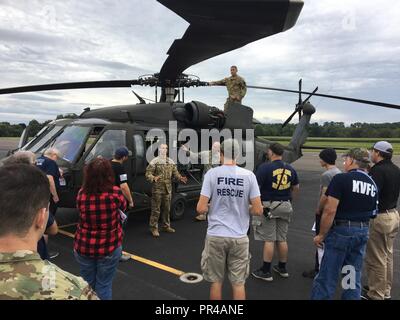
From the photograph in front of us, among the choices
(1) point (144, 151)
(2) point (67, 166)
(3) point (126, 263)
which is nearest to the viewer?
(3) point (126, 263)

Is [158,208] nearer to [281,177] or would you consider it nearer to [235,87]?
[281,177]

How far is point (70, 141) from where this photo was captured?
6.27 meters

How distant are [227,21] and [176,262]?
3.30 metres

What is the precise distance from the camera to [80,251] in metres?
2.94

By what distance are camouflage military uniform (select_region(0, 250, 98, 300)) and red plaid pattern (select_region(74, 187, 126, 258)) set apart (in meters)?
1.72

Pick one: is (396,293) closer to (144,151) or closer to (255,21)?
(255,21)

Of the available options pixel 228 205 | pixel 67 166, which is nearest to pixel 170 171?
pixel 67 166

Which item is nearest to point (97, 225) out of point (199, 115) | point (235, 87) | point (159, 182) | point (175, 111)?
point (159, 182)

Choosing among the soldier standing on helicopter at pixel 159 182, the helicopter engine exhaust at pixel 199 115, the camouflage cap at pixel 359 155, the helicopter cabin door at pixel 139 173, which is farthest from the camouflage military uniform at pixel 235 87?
the camouflage cap at pixel 359 155

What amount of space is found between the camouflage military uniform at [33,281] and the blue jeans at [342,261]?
2.65m

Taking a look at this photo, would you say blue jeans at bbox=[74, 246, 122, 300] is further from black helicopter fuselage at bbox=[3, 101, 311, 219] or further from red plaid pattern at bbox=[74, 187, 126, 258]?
black helicopter fuselage at bbox=[3, 101, 311, 219]

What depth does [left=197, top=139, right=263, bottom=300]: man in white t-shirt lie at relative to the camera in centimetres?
318

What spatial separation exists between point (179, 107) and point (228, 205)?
5.17 m

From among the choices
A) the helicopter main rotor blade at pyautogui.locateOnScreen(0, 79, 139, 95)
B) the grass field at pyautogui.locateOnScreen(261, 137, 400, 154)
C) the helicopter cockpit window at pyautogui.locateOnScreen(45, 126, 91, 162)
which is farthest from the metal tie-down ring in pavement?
the grass field at pyautogui.locateOnScreen(261, 137, 400, 154)
